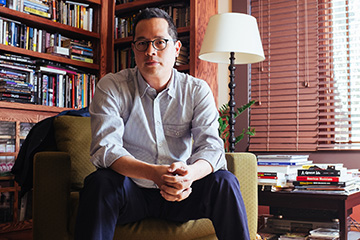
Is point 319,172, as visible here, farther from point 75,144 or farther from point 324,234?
point 75,144

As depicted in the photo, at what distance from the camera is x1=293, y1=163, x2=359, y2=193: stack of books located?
7.10 feet

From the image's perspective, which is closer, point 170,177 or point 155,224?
point 170,177

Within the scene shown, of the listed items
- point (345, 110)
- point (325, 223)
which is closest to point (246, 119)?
point (345, 110)

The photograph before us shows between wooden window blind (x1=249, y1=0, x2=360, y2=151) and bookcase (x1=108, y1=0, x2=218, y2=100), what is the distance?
1.07 ft

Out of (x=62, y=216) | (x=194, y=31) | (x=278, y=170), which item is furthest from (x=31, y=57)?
(x=278, y=170)

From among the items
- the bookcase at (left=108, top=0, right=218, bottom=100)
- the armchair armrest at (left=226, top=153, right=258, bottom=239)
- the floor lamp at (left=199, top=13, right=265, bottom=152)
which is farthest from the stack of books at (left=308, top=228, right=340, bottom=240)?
the bookcase at (left=108, top=0, right=218, bottom=100)

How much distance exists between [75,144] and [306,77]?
5.98ft

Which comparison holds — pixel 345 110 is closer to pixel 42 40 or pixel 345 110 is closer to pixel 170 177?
pixel 170 177

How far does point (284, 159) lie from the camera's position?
249 cm

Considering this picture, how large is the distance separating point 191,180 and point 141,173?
0.17 m

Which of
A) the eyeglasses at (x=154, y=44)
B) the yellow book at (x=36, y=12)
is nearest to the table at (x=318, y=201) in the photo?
the eyeglasses at (x=154, y=44)

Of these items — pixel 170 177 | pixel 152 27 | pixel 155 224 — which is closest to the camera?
pixel 170 177

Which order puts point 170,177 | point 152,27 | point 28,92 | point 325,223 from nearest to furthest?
point 170,177 < point 152,27 < point 325,223 < point 28,92

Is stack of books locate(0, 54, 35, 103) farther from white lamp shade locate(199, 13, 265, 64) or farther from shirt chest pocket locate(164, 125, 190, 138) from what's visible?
shirt chest pocket locate(164, 125, 190, 138)
